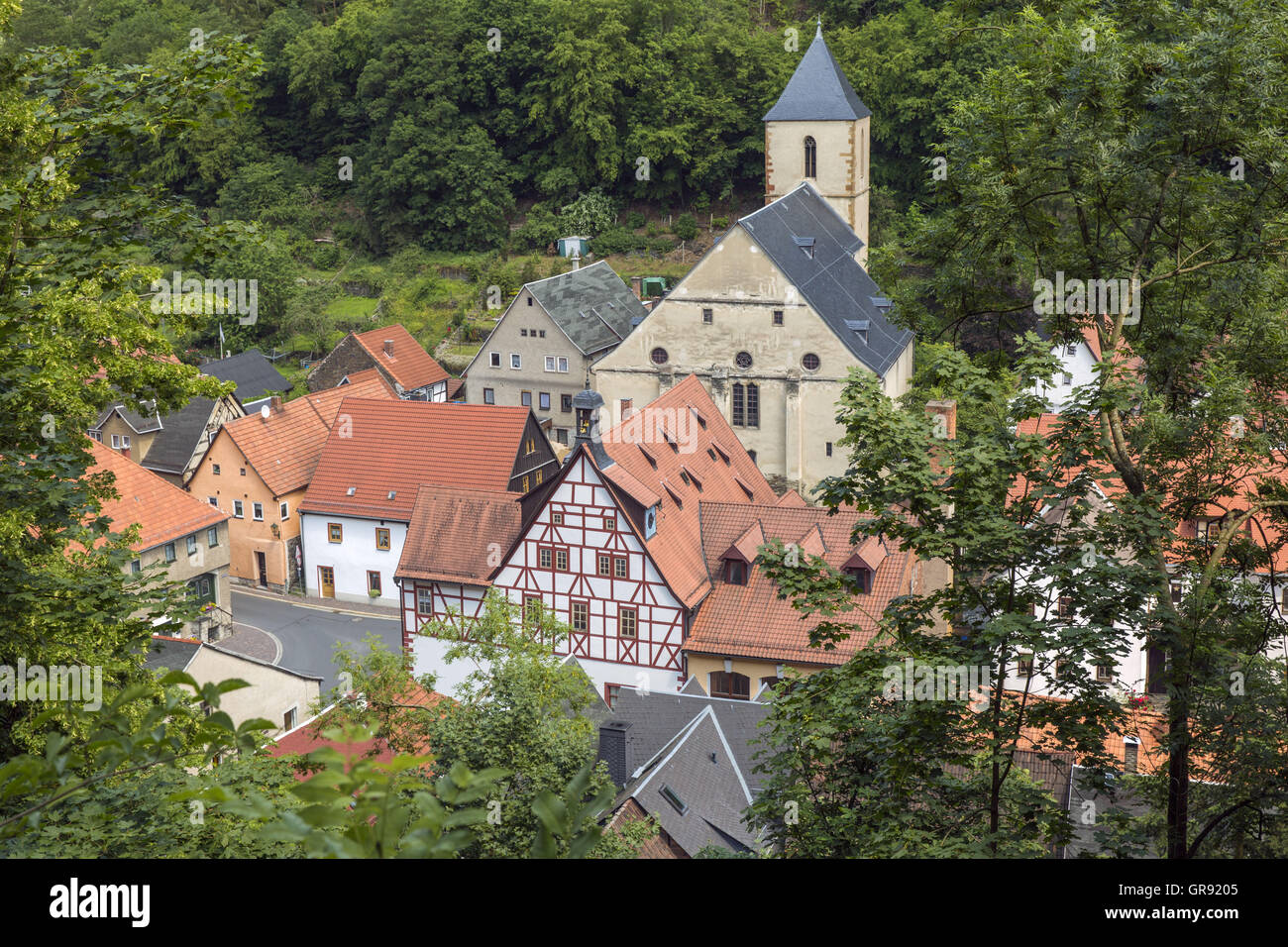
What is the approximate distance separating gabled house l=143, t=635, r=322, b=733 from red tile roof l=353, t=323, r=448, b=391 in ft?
82.4

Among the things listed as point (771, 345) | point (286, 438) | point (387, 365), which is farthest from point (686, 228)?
point (286, 438)

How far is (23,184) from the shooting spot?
9.96 metres

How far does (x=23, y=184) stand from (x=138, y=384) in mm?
1708

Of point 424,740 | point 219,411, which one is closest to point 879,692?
point 424,740

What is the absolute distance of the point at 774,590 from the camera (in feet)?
92.5

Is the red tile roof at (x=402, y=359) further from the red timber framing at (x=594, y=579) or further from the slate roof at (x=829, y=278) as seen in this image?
the red timber framing at (x=594, y=579)

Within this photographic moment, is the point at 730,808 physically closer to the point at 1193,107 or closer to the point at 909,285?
the point at 909,285

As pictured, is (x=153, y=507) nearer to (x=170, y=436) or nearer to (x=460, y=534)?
(x=460, y=534)

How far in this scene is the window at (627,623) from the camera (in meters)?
28.4

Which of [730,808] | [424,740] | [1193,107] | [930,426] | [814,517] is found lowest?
[730,808]

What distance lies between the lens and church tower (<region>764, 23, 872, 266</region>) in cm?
4944

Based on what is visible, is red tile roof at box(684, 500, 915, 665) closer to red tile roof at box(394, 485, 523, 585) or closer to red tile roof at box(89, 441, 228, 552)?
red tile roof at box(394, 485, 523, 585)

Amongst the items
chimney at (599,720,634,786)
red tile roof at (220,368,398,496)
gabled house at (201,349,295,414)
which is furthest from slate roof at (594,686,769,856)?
gabled house at (201,349,295,414)

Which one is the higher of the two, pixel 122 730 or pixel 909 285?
pixel 909 285
